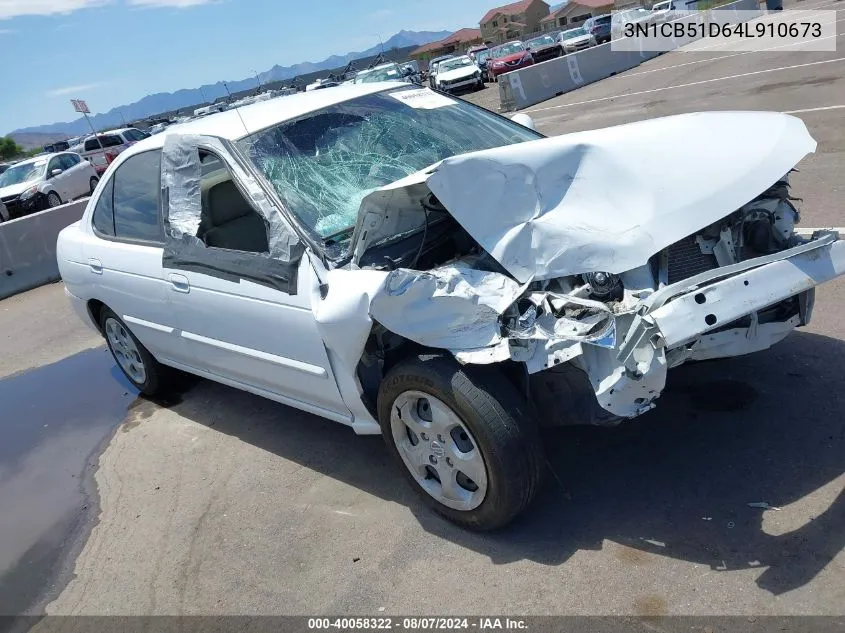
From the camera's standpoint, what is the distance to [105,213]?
4953mm

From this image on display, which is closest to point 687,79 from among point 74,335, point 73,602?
point 74,335

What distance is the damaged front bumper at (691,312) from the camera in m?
2.57

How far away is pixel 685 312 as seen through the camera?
101 inches

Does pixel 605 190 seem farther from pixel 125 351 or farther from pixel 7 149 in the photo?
pixel 7 149

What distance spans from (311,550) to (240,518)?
23.3 inches

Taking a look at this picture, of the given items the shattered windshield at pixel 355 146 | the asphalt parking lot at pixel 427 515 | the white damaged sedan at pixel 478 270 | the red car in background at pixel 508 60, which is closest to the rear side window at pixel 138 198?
the white damaged sedan at pixel 478 270

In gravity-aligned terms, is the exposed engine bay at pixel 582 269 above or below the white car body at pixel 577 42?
above

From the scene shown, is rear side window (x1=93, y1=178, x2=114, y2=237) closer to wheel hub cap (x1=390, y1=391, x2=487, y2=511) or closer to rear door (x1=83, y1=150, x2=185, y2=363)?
rear door (x1=83, y1=150, x2=185, y2=363)

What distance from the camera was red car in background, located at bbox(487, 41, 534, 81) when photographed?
95.7ft

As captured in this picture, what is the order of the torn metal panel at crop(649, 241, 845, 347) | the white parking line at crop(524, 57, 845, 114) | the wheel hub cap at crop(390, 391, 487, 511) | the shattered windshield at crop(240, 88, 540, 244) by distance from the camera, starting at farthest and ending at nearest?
the white parking line at crop(524, 57, 845, 114) → the shattered windshield at crop(240, 88, 540, 244) → the wheel hub cap at crop(390, 391, 487, 511) → the torn metal panel at crop(649, 241, 845, 347)

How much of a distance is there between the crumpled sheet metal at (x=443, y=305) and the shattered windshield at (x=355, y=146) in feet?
2.33

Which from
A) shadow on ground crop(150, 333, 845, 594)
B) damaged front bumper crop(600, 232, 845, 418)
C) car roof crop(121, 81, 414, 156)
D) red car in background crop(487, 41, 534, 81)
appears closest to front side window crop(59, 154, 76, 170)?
car roof crop(121, 81, 414, 156)

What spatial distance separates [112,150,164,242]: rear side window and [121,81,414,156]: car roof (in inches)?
4.2

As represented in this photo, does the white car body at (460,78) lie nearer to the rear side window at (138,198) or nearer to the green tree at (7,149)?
the rear side window at (138,198)
